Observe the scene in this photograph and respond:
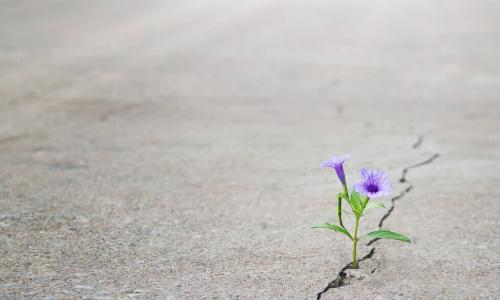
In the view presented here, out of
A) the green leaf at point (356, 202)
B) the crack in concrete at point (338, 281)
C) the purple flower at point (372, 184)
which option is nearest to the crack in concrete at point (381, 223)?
the crack in concrete at point (338, 281)

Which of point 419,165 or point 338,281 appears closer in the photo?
point 338,281

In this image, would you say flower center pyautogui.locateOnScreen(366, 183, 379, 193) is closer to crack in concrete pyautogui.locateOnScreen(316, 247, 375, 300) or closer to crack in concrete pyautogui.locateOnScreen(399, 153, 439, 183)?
crack in concrete pyautogui.locateOnScreen(316, 247, 375, 300)

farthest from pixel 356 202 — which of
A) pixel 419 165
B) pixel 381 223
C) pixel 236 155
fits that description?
pixel 236 155

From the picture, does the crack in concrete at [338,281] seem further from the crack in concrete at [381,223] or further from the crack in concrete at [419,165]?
the crack in concrete at [419,165]

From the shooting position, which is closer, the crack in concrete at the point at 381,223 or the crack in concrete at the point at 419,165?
the crack in concrete at the point at 381,223

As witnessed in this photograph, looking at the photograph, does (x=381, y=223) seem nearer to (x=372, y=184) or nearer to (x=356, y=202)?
(x=356, y=202)

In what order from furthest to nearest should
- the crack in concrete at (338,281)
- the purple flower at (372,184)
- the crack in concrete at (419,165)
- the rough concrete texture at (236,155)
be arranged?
the crack in concrete at (419,165) < the rough concrete texture at (236,155) < the crack in concrete at (338,281) < the purple flower at (372,184)

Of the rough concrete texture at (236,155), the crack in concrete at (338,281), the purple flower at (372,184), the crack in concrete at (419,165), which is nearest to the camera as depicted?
the purple flower at (372,184)

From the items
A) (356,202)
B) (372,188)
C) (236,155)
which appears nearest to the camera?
(372,188)

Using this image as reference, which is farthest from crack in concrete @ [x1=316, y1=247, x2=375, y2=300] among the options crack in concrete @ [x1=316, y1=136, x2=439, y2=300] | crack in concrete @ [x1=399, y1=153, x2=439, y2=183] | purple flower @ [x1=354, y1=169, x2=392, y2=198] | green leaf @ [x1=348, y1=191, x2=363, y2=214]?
crack in concrete @ [x1=399, y1=153, x2=439, y2=183]
